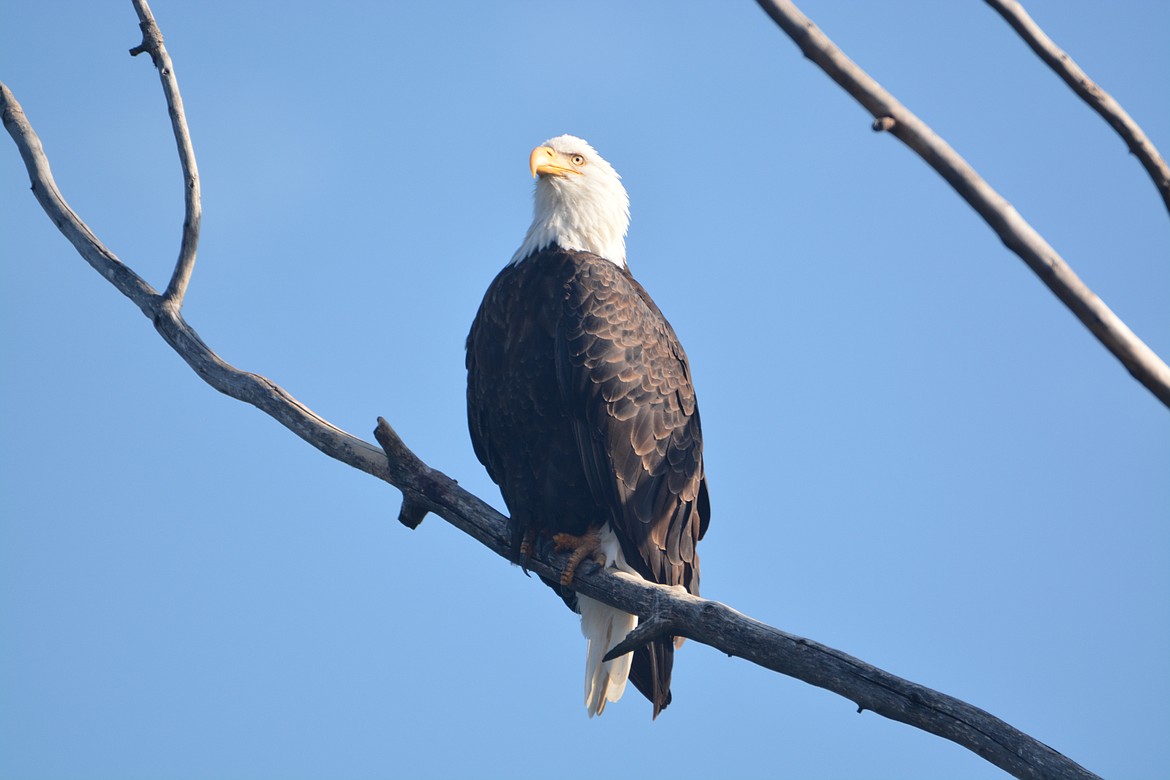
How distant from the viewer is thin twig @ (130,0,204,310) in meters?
4.57

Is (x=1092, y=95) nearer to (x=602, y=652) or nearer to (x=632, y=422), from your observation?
(x=632, y=422)

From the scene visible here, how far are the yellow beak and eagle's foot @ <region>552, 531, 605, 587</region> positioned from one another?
181 centimetres

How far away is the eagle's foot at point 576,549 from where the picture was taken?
4.47 meters

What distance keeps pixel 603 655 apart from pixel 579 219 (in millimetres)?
1988

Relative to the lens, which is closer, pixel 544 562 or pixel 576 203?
pixel 544 562

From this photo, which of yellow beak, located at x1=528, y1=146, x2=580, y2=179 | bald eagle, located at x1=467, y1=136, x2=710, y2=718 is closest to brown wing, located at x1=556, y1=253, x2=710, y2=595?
bald eagle, located at x1=467, y1=136, x2=710, y2=718

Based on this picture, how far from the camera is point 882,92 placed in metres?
2.12

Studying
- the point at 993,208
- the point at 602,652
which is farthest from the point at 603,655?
the point at 993,208

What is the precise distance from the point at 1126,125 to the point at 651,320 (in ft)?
9.48

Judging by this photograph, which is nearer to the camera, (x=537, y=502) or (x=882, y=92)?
(x=882, y=92)

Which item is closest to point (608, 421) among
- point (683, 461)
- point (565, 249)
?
point (683, 461)

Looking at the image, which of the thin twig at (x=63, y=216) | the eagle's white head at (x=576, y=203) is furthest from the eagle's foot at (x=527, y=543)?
the thin twig at (x=63, y=216)

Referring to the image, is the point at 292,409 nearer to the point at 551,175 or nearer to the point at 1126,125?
the point at 551,175

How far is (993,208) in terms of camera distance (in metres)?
2.05
